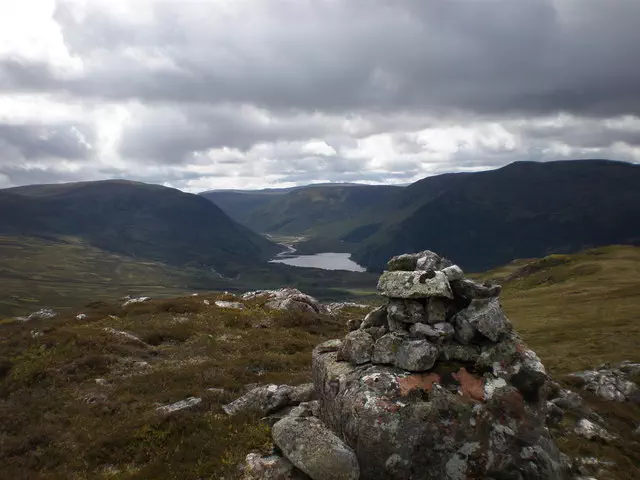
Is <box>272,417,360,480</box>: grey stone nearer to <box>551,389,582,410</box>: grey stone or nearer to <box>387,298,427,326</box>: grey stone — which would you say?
<box>387,298,427,326</box>: grey stone

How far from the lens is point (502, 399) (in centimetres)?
1873

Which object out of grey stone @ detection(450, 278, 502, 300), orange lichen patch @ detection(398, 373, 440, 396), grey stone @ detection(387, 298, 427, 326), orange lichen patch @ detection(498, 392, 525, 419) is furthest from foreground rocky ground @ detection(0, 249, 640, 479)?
grey stone @ detection(450, 278, 502, 300)

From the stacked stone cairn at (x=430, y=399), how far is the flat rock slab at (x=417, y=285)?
0.05 metres

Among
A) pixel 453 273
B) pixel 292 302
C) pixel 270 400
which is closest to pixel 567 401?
pixel 453 273

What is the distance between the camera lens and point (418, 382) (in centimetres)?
1917

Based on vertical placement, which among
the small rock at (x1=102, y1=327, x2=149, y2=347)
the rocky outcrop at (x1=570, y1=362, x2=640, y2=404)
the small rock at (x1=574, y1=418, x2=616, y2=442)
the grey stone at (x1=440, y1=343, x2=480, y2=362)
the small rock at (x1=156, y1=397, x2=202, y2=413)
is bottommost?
the rocky outcrop at (x1=570, y1=362, x2=640, y2=404)

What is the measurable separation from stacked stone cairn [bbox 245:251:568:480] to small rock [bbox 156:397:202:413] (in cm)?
775

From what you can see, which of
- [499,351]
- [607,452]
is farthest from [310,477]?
[607,452]

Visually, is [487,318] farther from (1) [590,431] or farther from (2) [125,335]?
(2) [125,335]

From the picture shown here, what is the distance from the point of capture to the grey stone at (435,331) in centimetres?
2067

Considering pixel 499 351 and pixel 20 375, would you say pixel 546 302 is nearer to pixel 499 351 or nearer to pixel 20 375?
pixel 499 351

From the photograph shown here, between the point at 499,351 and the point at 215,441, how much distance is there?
14.6 m

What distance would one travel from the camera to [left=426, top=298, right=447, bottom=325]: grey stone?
71.2ft

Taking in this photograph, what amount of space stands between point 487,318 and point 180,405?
18263mm
